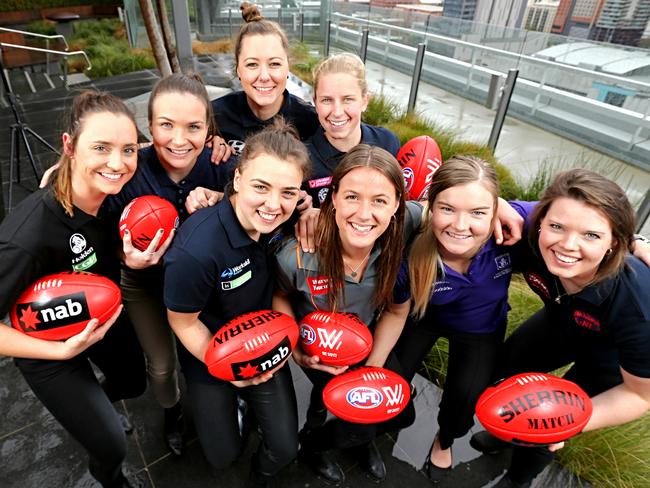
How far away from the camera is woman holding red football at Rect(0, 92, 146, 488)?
65.7 inches

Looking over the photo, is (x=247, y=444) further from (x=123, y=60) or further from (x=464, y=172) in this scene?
(x=123, y=60)

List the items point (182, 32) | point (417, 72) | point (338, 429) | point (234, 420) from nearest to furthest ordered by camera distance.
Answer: point (234, 420), point (338, 429), point (417, 72), point (182, 32)

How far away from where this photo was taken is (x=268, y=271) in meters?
2.14

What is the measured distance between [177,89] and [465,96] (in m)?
7.57

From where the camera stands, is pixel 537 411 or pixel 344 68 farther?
pixel 344 68

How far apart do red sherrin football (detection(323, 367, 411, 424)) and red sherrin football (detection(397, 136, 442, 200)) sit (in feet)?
4.37

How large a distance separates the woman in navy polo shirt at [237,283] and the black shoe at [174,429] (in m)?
0.42

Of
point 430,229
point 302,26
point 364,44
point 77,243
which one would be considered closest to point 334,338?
point 430,229

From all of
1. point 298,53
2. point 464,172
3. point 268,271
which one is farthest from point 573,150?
point 298,53

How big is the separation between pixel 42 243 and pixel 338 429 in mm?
1713

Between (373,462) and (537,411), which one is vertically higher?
(537,411)

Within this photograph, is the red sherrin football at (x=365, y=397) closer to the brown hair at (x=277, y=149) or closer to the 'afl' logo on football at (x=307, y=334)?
the 'afl' logo on football at (x=307, y=334)

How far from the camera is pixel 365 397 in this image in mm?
1923

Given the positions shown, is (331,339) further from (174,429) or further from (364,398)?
(174,429)
